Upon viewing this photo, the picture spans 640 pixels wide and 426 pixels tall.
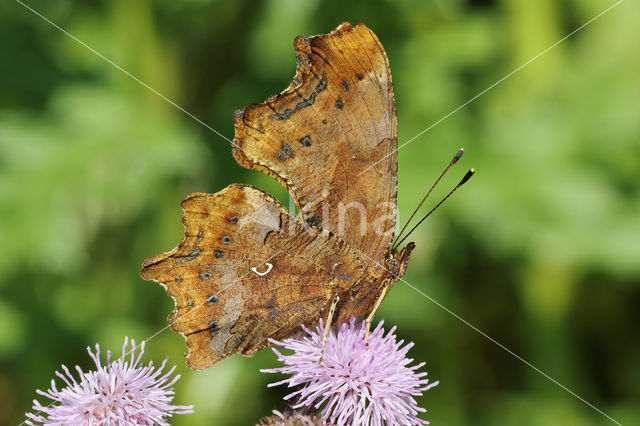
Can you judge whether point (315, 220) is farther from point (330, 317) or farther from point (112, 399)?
point (112, 399)

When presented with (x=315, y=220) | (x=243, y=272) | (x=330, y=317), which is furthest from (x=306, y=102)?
(x=330, y=317)

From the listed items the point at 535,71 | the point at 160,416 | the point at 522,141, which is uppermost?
the point at 535,71

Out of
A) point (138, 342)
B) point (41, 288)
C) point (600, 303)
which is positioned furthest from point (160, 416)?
point (600, 303)

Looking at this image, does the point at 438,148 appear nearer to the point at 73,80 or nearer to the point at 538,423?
the point at 538,423

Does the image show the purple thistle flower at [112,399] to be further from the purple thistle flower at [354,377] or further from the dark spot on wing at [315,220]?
the dark spot on wing at [315,220]

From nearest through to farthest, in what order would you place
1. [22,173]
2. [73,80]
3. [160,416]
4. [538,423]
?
1. [160,416]
2. [22,173]
3. [538,423]
4. [73,80]

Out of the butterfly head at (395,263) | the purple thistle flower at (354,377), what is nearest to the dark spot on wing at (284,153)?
the butterfly head at (395,263)

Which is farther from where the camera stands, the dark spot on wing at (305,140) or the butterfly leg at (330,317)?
the dark spot on wing at (305,140)
